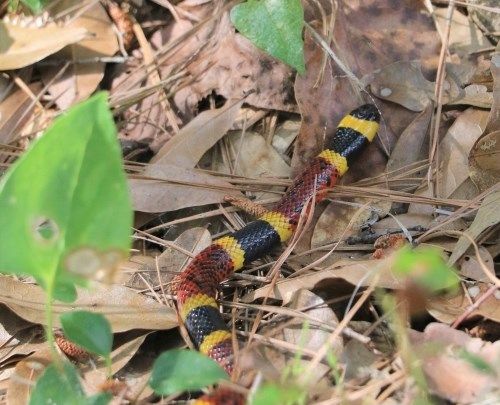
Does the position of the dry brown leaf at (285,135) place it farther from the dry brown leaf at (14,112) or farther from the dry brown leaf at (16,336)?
the dry brown leaf at (16,336)

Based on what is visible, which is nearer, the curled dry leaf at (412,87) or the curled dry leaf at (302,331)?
the curled dry leaf at (302,331)

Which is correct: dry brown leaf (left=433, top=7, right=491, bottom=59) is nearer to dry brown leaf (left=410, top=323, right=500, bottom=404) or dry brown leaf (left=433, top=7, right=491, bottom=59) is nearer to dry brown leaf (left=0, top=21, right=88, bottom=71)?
dry brown leaf (left=410, top=323, right=500, bottom=404)

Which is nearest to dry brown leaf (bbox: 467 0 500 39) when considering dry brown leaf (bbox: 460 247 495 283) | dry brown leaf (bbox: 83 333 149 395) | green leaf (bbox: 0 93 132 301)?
dry brown leaf (bbox: 460 247 495 283)

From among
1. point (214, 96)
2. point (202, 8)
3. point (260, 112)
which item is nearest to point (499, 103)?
point (260, 112)

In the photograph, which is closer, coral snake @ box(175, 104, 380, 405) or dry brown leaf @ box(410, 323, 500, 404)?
dry brown leaf @ box(410, 323, 500, 404)

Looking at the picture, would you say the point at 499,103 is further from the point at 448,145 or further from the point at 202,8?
the point at 202,8

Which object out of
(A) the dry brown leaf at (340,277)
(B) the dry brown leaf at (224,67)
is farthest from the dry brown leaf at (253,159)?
(A) the dry brown leaf at (340,277)

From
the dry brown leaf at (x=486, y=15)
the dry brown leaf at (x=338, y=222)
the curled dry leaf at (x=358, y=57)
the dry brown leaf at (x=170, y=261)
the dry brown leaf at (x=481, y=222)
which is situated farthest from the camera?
the dry brown leaf at (x=486, y=15)
